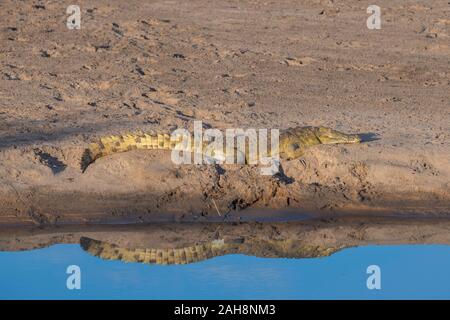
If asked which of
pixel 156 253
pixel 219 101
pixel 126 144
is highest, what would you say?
pixel 219 101

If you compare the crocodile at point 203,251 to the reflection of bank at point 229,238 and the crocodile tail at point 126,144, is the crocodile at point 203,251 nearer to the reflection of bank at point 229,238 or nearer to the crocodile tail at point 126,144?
the reflection of bank at point 229,238

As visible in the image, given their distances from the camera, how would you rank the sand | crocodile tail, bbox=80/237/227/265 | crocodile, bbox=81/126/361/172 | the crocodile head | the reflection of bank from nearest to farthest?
crocodile tail, bbox=80/237/227/265
the reflection of bank
the sand
crocodile, bbox=81/126/361/172
the crocodile head

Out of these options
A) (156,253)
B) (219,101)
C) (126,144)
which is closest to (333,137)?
(219,101)

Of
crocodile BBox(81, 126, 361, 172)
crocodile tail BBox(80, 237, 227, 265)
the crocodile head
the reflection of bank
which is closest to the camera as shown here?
crocodile tail BBox(80, 237, 227, 265)

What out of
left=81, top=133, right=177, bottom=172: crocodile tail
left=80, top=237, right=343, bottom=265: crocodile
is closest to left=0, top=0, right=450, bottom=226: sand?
left=81, top=133, right=177, bottom=172: crocodile tail

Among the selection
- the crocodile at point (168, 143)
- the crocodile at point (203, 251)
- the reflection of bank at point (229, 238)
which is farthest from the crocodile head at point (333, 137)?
the crocodile at point (203, 251)

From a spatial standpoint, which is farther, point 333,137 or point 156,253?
point 333,137

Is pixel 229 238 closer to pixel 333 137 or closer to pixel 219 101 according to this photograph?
pixel 333 137

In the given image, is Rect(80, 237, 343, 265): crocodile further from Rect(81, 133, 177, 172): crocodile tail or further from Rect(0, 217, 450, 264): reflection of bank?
Rect(81, 133, 177, 172): crocodile tail
